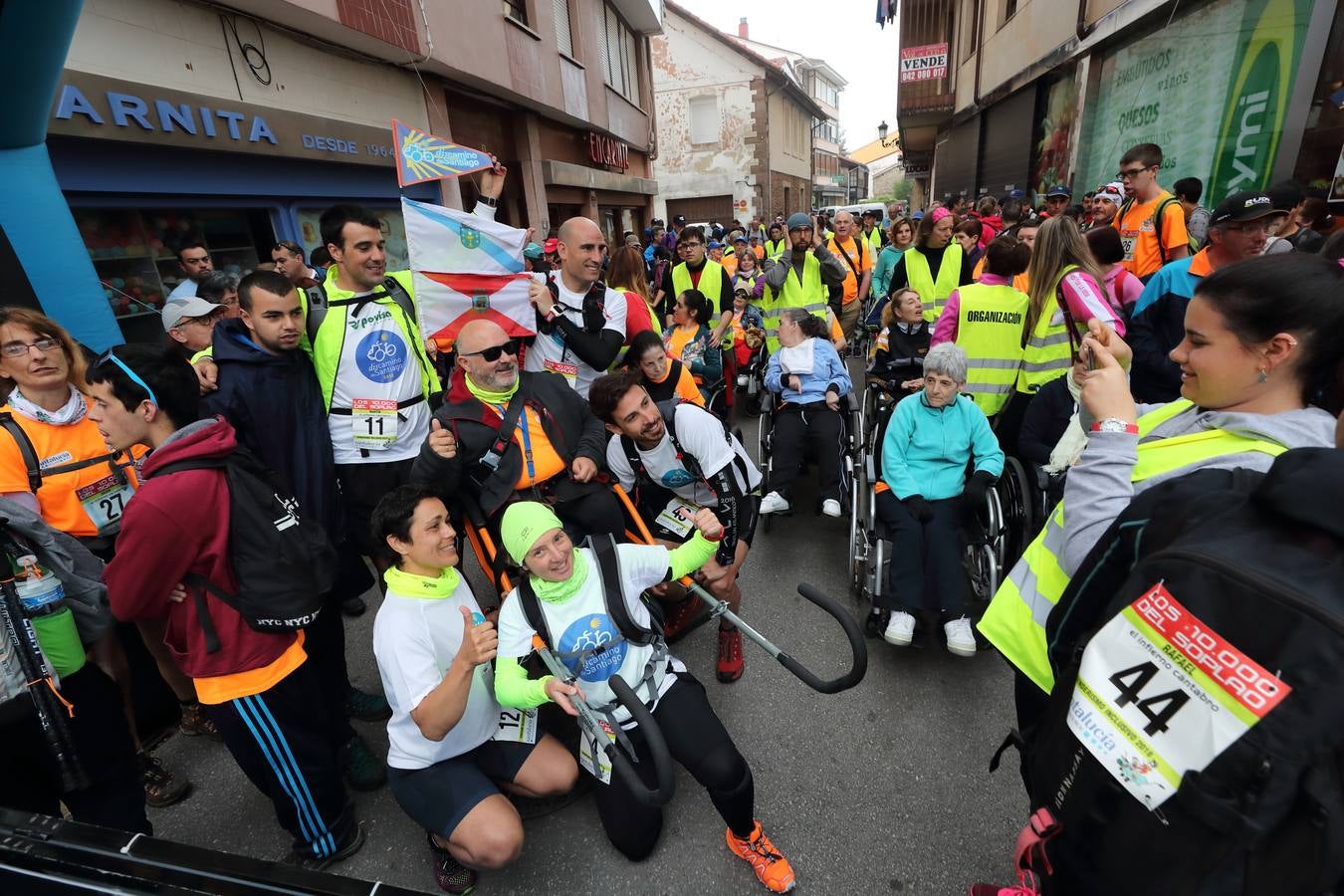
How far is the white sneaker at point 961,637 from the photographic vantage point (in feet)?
8.95

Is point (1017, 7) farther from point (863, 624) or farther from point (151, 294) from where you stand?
point (151, 294)

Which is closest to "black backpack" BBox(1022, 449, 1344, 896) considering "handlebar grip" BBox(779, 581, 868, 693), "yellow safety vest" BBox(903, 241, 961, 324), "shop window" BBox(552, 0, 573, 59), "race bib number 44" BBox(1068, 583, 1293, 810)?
"race bib number 44" BBox(1068, 583, 1293, 810)

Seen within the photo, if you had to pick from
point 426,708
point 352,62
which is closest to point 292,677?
point 426,708

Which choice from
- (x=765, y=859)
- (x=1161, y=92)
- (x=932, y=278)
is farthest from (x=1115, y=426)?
(x=1161, y=92)

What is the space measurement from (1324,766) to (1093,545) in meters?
0.50

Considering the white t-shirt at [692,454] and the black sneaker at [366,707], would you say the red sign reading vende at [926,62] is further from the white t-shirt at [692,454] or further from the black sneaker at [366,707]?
the black sneaker at [366,707]

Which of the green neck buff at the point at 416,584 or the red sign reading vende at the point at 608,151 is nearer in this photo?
the green neck buff at the point at 416,584

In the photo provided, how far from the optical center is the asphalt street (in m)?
2.02

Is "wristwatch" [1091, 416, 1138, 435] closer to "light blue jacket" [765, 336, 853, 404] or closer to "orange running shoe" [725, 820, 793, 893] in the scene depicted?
"orange running shoe" [725, 820, 793, 893]

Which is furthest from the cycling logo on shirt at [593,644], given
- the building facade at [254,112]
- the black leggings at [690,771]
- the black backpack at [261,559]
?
the building facade at [254,112]

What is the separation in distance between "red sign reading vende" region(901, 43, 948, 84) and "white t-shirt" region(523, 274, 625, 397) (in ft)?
65.7

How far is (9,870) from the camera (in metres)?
0.86

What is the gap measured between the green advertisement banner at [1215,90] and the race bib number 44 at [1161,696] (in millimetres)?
7983

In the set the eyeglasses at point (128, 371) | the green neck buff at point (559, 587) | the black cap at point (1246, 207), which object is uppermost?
the black cap at point (1246, 207)
